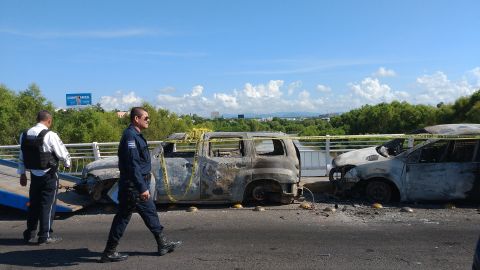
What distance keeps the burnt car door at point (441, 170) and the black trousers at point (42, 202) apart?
640 centimetres

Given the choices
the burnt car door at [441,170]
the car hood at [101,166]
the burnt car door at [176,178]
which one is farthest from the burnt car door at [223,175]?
the burnt car door at [441,170]

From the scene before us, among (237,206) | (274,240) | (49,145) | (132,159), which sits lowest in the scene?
(274,240)

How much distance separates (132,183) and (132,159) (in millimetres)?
298

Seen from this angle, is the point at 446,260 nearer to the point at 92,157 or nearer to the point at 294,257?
the point at 294,257

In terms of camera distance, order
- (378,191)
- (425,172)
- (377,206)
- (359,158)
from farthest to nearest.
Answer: (359,158) < (378,191) < (425,172) < (377,206)

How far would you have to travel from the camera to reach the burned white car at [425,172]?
869cm

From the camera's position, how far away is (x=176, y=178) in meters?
8.65

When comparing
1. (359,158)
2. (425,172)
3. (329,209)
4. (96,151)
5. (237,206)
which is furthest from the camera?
(96,151)

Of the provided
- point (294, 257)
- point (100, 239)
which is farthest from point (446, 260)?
point (100, 239)

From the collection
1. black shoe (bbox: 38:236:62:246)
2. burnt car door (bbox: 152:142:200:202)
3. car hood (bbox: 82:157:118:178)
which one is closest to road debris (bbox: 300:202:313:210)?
burnt car door (bbox: 152:142:200:202)

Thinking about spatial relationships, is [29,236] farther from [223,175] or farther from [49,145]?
[223,175]

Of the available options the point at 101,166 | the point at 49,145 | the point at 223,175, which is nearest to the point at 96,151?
the point at 101,166

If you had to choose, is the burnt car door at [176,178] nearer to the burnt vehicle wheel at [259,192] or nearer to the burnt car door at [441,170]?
the burnt vehicle wheel at [259,192]

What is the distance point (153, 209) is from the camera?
5766mm
